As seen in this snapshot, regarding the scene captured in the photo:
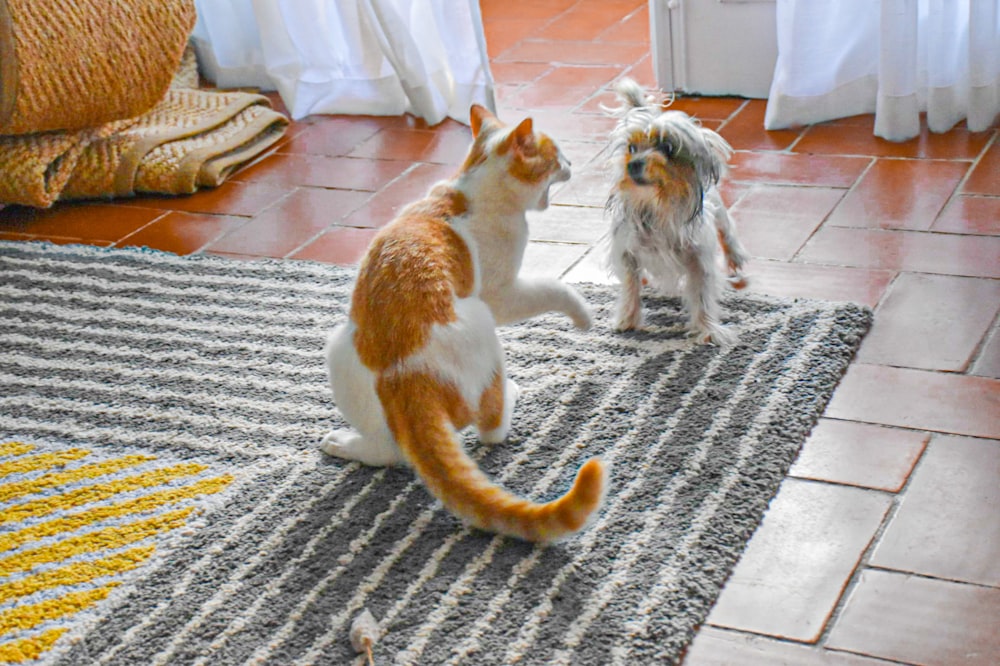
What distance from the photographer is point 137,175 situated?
308 cm

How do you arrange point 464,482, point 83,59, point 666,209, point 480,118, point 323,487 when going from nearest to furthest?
point 464,482 < point 323,487 < point 480,118 < point 666,209 < point 83,59

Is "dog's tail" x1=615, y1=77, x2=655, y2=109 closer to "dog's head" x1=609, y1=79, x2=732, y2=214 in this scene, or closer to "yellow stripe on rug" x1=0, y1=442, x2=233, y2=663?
"dog's head" x1=609, y1=79, x2=732, y2=214

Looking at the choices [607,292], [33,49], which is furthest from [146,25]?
[607,292]

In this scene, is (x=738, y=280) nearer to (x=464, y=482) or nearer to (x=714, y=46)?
(x=464, y=482)

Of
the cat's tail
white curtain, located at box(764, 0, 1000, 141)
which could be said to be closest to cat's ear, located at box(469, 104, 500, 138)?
the cat's tail

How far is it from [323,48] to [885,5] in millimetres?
1658

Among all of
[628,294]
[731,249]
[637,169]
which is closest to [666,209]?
[637,169]

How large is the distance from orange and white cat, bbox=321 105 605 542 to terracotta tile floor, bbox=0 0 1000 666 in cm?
33

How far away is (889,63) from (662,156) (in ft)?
3.60

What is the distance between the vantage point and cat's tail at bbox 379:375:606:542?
1501 millimetres

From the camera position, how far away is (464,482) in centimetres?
156

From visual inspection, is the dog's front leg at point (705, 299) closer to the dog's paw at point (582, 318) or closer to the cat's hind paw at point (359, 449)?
the dog's paw at point (582, 318)

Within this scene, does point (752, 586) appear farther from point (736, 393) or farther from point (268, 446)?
point (268, 446)

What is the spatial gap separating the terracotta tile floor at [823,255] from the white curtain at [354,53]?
0.27 feet
